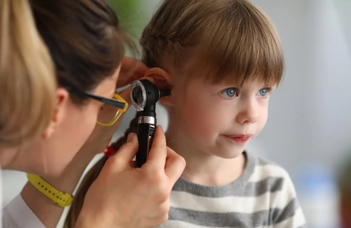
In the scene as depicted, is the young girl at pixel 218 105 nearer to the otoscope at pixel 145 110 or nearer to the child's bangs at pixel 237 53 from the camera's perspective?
the child's bangs at pixel 237 53

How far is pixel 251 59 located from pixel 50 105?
44cm

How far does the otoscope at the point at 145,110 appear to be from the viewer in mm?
1001

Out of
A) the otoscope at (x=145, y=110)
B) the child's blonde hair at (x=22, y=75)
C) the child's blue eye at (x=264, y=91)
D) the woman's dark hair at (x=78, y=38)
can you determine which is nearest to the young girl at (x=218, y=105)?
the child's blue eye at (x=264, y=91)

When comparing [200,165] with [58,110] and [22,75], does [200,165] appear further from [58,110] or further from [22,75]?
[22,75]

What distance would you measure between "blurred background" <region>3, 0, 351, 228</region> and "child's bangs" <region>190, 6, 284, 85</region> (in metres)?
0.59

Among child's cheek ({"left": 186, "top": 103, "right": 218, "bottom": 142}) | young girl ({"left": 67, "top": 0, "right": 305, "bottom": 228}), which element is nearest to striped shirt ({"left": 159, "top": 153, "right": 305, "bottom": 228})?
young girl ({"left": 67, "top": 0, "right": 305, "bottom": 228})

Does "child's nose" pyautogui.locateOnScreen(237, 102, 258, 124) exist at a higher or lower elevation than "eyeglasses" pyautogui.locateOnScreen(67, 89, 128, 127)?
higher

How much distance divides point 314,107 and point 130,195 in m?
0.94

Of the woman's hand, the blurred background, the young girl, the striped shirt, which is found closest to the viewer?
the woman's hand

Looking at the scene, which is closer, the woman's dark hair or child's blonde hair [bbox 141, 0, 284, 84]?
the woman's dark hair

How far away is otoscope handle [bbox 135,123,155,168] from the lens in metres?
0.99

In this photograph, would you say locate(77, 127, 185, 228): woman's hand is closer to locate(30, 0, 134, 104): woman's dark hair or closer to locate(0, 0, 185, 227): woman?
locate(0, 0, 185, 227): woman

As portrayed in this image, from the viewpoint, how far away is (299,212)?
1.24 metres

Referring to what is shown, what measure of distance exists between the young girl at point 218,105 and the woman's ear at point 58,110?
315mm
